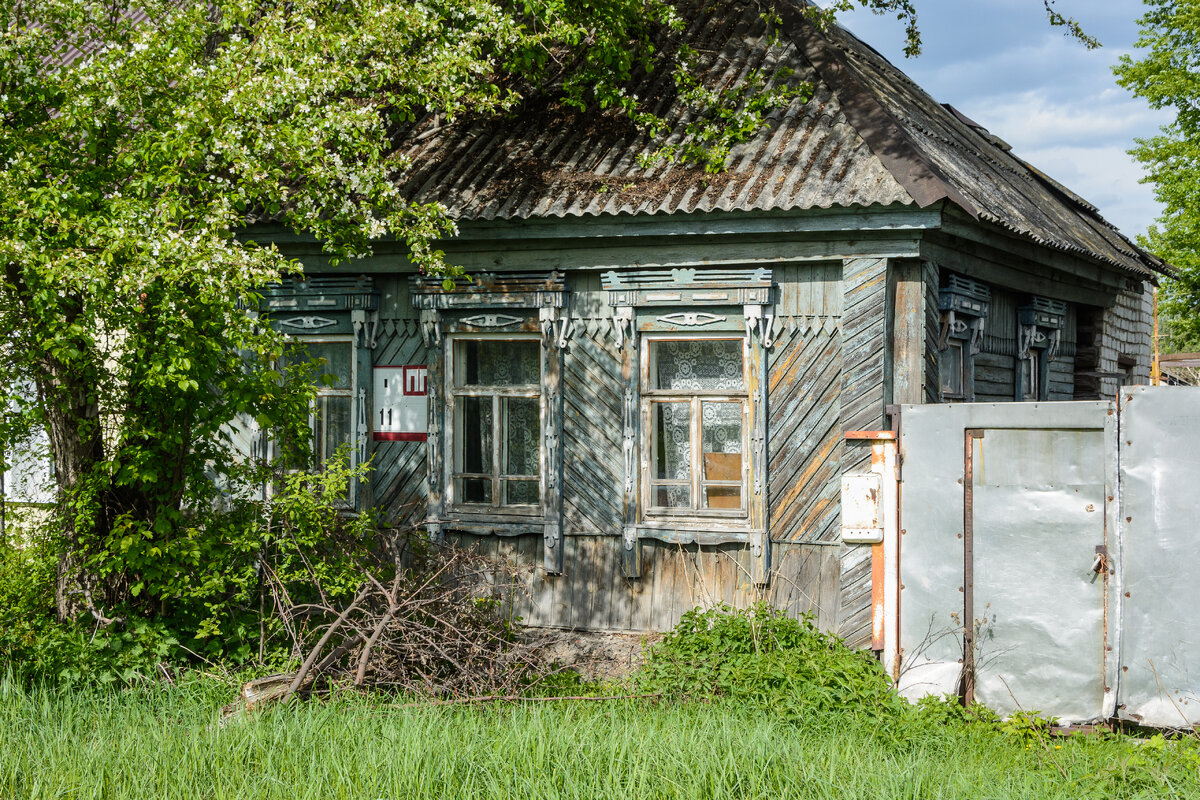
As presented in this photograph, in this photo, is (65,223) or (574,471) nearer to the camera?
(65,223)

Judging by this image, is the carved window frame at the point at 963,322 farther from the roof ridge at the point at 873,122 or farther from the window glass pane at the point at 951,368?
the roof ridge at the point at 873,122

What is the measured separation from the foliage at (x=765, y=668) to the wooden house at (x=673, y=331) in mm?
979

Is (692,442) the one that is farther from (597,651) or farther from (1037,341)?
Result: (1037,341)

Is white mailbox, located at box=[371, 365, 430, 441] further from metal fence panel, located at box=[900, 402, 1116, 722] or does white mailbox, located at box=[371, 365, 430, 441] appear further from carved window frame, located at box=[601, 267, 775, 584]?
metal fence panel, located at box=[900, 402, 1116, 722]

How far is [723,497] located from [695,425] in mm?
586

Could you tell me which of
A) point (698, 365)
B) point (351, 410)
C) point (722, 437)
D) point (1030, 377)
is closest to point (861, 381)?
point (722, 437)

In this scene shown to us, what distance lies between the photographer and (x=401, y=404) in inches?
360

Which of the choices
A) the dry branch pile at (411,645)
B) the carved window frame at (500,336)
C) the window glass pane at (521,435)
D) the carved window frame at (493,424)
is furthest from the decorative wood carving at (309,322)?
the dry branch pile at (411,645)

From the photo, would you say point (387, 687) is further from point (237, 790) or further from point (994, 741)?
point (994, 741)

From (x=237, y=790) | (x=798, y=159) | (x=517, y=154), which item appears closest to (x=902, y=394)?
(x=798, y=159)

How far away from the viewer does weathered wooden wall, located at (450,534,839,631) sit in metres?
8.02

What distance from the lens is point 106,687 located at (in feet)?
20.7

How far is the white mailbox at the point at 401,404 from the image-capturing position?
909 cm

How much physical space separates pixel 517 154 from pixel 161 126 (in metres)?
3.24
